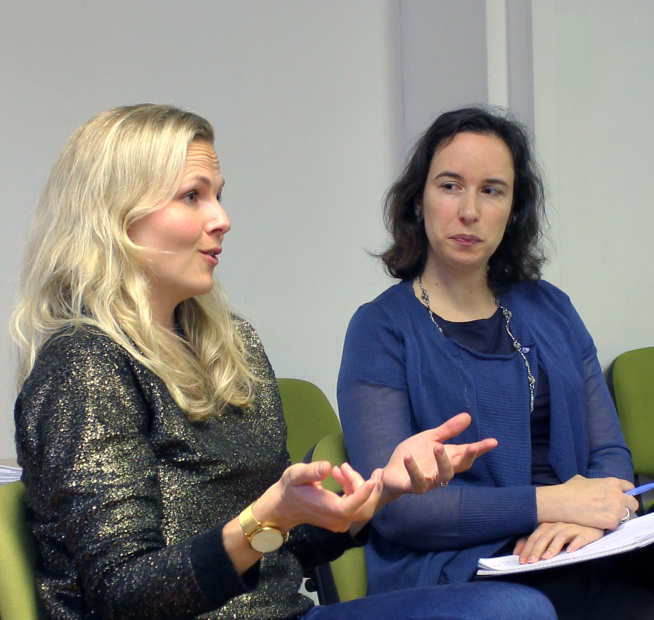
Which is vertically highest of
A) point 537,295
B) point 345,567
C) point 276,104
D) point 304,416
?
point 276,104

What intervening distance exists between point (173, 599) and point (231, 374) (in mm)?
475

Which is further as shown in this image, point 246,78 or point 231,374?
A: point 246,78

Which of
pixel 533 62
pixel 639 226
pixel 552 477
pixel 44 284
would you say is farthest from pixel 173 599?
pixel 639 226

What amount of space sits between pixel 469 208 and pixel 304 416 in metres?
0.91

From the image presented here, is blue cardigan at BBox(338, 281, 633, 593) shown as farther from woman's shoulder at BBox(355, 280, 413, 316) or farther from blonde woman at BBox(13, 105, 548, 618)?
blonde woman at BBox(13, 105, 548, 618)

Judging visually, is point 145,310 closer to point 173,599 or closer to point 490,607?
point 173,599

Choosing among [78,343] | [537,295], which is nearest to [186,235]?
[78,343]

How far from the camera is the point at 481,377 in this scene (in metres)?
1.90

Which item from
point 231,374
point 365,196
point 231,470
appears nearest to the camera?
point 231,470

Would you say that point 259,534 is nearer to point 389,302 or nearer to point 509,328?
point 389,302

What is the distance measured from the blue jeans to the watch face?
275 millimetres

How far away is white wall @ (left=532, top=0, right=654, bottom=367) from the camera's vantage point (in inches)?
110

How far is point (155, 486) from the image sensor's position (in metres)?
1.22

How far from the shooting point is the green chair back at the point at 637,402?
2.75 meters
